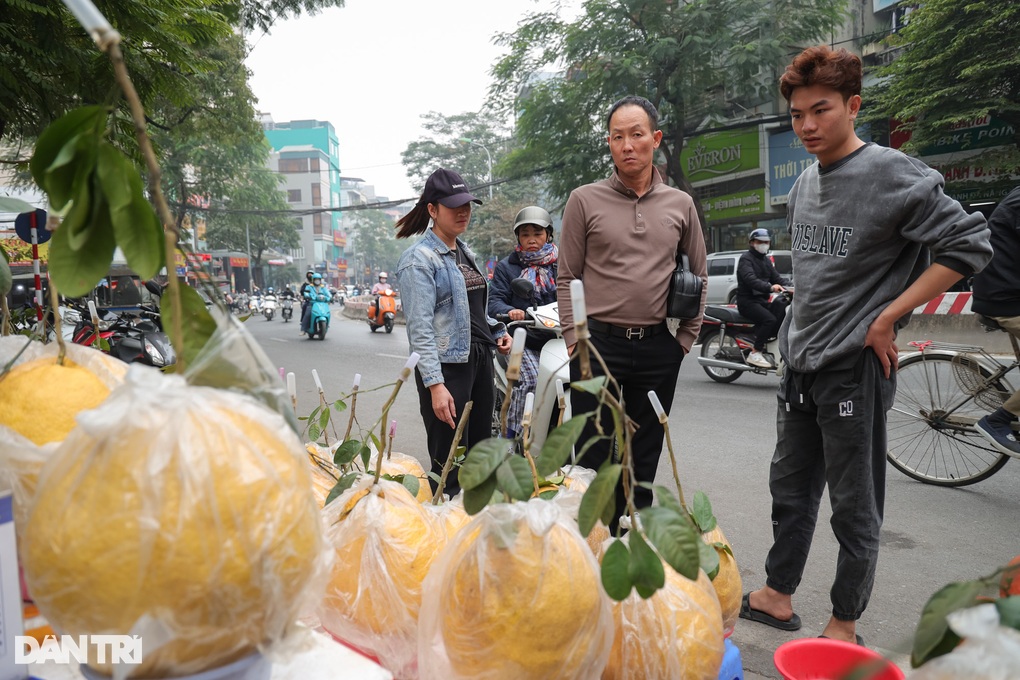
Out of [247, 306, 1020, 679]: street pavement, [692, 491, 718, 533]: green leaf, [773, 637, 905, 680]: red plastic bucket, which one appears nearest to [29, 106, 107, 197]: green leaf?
[247, 306, 1020, 679]: street pavement

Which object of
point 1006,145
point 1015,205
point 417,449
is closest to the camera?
point 1015,205

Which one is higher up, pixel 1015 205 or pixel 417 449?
pixel 1015 205

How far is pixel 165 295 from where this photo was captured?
0.84m

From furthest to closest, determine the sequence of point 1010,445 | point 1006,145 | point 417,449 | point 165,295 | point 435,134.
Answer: point 435,134 < point 1006,145 < point 417,449 < point 1010,445 < point 165,295

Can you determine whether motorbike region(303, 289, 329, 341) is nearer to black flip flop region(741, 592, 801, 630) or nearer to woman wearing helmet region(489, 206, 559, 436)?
woman wearing helmet region(489, 206, 559, 436)

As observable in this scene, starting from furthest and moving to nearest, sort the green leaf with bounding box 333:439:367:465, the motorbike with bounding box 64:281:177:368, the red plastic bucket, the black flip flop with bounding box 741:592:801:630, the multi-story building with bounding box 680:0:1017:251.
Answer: the multi-story building with bounding box 680:0:1017:251
the motorbike with bounding box 64:281:177:368
the black flip flop with bounding box 741:592:801:630
the green leaf with bounding box 333:439:367:465
the red plastic bucket

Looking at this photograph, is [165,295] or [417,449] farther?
[417,449]

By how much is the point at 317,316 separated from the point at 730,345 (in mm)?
10733

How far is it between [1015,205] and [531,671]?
3365 mm

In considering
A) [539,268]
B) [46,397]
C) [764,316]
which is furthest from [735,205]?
[46,397]

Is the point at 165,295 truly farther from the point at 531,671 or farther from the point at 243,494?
the point at 531,671

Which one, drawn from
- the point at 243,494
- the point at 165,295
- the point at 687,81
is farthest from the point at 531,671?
the point at 687,81

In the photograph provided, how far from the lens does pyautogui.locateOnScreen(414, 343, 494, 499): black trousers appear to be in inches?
124

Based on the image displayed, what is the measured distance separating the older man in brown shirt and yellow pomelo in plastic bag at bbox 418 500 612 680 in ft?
4.61
